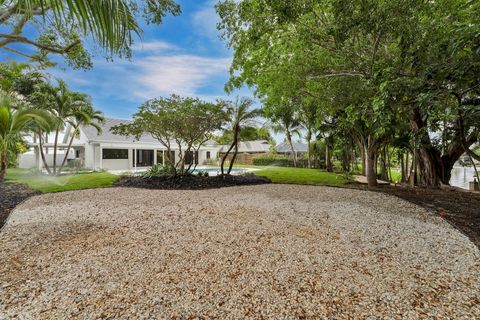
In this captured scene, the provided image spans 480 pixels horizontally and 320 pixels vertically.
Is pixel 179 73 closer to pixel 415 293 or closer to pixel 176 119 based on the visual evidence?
pixel 176 119

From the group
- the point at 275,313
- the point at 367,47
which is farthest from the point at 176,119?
the point at 275,313

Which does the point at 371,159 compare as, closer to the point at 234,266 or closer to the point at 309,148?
the point at 234,266

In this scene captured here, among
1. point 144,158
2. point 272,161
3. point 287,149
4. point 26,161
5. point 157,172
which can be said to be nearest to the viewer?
point 157,172

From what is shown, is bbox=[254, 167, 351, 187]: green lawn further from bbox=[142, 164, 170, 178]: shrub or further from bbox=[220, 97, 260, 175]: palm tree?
bbox=[142, 164, 170, 178]: shrub

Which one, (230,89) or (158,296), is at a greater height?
(230,89)

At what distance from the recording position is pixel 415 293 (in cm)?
267

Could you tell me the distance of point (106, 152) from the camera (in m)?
20.2

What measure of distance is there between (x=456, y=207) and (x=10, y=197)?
14.7 meters

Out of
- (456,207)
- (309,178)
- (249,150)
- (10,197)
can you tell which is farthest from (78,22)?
(249,150)

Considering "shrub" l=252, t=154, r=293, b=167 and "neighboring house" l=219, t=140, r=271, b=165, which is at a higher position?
"neighboring house" l=219, t=140, r=271, b=165

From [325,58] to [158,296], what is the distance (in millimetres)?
8469

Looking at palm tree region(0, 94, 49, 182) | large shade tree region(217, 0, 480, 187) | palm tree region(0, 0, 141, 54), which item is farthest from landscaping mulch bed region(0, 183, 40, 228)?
large shade tree region(217, 0, 480, 187)

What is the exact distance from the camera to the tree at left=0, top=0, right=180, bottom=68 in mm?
1744

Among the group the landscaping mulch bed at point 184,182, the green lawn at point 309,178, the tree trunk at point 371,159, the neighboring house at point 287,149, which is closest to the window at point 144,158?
the landscaping mulch bed at point 184,182
